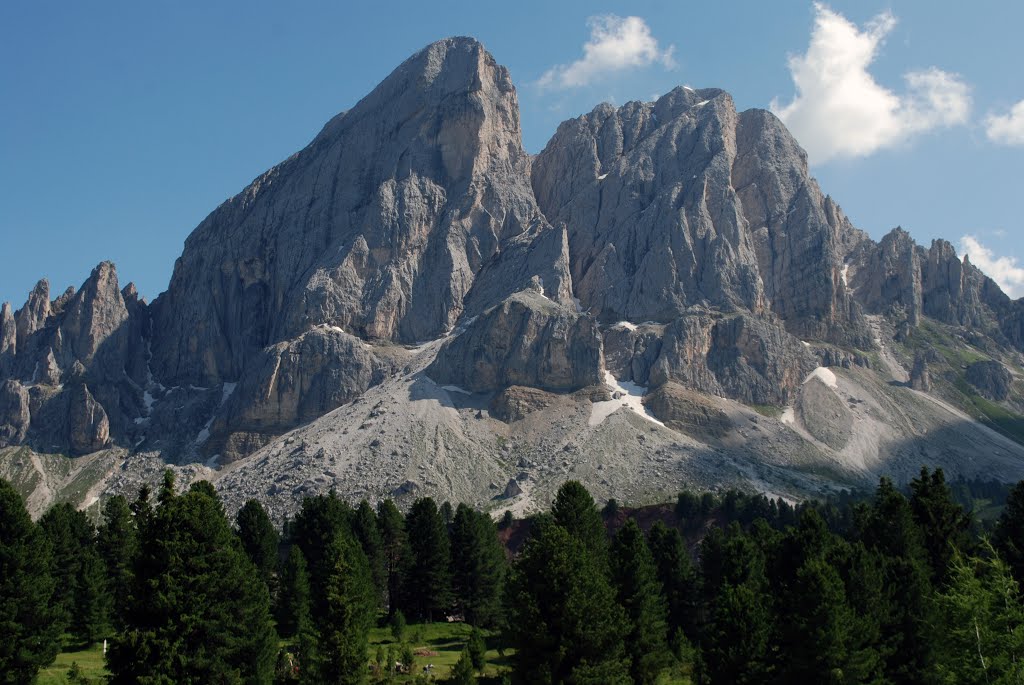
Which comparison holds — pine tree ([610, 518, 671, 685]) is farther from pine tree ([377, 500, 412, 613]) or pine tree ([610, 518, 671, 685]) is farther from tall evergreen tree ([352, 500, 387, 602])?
tall evergreen tree ([352, 500, 387, 602])

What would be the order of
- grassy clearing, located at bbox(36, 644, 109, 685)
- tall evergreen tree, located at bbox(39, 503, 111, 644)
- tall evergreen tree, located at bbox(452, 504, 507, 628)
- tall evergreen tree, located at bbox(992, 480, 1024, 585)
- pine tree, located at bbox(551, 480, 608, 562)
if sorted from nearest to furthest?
grassy clearing, located at bbox(36, 644, 109, 685) < tall evergreen tree, located at bbox(992, 480, 1024, 585) < tall evergreen tree, located at bbox(39, 503, 111, 644) < pine tree, located at bbox(551, 480, 608, 562) < tall evergreen tree, located at bbox(452, 504, 507, 628)

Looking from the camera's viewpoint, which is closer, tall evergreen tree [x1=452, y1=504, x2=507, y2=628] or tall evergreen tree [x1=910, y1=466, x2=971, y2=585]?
tall evergreen tree [x1=910, y1=466, x2=971, y2=585]

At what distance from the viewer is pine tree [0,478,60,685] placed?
5806 centimetres

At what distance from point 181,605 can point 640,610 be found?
30.4 m

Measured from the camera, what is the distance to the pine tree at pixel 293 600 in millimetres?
88938

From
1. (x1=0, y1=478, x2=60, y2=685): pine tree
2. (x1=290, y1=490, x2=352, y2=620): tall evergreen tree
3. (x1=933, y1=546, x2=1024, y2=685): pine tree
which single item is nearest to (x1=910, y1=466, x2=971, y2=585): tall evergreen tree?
(x1=933, y1=546, x2=1024, y2=685): pine tree

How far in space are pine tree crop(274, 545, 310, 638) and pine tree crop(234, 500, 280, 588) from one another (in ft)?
38.0

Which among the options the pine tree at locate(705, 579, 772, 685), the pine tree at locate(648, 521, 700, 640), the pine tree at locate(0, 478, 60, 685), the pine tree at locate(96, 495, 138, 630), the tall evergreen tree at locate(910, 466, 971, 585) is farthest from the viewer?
the pine tree at locate(96, 495, 138, 630)

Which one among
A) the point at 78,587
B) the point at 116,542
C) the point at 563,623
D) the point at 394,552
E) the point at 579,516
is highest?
the point at 116,542

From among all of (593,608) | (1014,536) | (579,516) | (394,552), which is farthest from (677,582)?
(593,608)

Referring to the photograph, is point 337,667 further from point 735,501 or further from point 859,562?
point 735,501

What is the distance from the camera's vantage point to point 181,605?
52.5 metres

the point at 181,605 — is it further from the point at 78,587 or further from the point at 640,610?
the point at 78,587

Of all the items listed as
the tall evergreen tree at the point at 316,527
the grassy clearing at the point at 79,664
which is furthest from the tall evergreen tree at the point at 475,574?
the grassy clearing at the point at 79,664
